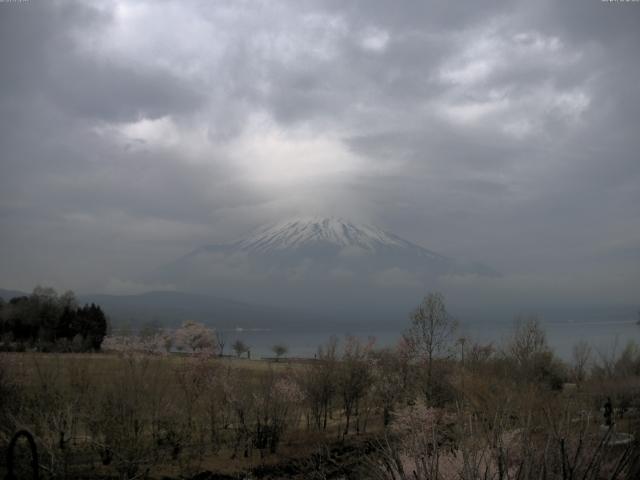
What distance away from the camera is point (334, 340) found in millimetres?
32281

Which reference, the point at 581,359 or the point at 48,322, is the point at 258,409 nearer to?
the point at 581,359

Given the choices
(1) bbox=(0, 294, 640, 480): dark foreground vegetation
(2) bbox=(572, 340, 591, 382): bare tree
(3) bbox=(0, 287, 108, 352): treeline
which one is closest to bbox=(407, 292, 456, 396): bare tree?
(1) bbox=(0, 294, 640, 480): dark foreground vegetation

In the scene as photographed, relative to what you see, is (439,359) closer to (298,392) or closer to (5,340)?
(298,392)

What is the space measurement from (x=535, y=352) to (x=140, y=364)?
88.3 feet

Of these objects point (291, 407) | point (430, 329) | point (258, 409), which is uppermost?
point (430, 329)

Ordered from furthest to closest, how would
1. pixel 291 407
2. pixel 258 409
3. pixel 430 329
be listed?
1. pixel 430 329
2. pixel 291 407
3. pixel 258 409

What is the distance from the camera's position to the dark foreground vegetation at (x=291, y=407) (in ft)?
53.4

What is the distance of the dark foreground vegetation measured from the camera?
1627 centimetres

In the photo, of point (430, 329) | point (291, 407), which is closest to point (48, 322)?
point (291, 407)

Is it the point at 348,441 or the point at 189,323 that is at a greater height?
the point at 189,323

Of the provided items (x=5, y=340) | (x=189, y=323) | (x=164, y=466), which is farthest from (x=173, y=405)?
(x=5, y=340)

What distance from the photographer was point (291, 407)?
2666cm

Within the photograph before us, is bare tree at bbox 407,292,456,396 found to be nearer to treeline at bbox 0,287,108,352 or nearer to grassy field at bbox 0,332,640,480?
grassy field at bbox 0,332,640,480

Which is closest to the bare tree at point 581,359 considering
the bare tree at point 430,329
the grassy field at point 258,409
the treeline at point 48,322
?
the grassy field at point 258,409
